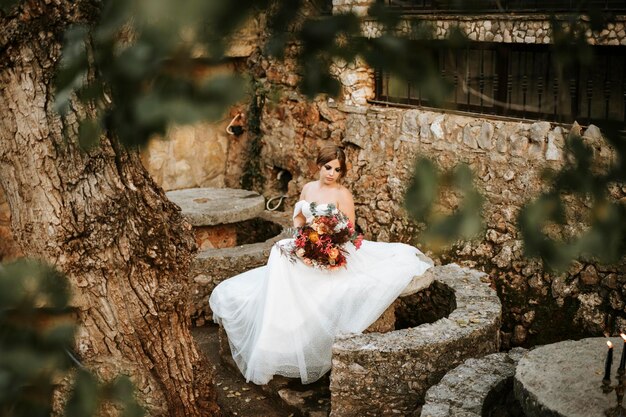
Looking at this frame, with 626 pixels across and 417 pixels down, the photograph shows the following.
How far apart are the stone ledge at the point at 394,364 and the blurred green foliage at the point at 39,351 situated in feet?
11.8

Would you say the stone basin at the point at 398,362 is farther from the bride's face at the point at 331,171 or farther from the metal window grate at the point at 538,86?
the metal window grate at the point at 538,86

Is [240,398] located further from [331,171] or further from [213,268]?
[331,171]

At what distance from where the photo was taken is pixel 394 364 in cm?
494

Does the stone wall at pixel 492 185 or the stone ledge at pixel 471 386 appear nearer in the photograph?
the stone ledge at pixel 471 386

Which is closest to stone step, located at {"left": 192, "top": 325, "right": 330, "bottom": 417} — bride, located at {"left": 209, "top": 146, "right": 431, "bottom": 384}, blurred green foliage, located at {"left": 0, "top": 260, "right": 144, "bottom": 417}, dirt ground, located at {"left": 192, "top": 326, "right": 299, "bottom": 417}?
dirt ground, located at {"left": 192, "top": 326, "right": 299, "bottom": 417}

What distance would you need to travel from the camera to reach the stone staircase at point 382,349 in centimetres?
495

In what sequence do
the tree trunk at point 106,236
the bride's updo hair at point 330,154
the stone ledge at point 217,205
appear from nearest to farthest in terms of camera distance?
the tree trunk at point 106,236 → the bride's updo hair at point 330,154 → the stone ledge at point 217,205

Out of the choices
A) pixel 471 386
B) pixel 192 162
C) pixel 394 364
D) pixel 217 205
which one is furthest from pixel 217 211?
pixel 471 386

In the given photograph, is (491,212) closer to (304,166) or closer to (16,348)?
(304,166)

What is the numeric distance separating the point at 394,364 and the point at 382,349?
12 cm

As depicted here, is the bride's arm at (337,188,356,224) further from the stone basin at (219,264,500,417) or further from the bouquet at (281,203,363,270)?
the stone basin at (219,264,500,417)

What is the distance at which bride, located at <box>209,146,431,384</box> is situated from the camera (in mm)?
5430

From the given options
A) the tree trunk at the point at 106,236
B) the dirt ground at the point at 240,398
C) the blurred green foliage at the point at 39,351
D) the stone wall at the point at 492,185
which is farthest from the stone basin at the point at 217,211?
the blurred green foliage at the point at 39,351

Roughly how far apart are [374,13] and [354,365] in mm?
3909
